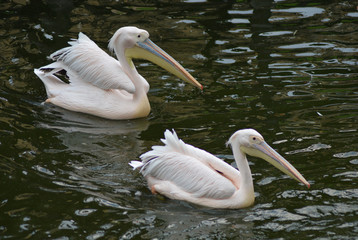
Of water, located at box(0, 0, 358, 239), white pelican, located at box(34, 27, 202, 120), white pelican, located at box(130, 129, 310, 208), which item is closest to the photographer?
water, located at box(0, 0, 358, 239)

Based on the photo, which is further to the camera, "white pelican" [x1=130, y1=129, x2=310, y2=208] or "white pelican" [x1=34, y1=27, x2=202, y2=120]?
"white pelican" [x1=34, y1=27, x2=202, y2=120]

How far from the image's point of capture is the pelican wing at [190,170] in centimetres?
499

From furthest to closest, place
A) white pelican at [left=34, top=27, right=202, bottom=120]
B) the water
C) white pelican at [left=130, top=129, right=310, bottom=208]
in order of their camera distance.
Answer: white pelican at [left=34, top=27, right=202, bottom=120] → white pelican at [left=130, top=129, right=310, bottom=208] → the water

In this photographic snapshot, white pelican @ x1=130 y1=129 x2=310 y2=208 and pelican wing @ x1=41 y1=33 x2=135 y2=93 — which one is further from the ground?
pelican wing @ x1=41 y1=33 x2=135 y2=93

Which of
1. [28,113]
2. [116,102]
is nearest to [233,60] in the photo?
[116,102]

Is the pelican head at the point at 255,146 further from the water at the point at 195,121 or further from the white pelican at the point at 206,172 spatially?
the water at the point at 195,121

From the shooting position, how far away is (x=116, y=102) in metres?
6.84

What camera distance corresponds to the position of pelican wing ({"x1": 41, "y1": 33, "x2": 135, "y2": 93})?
682 centimetres

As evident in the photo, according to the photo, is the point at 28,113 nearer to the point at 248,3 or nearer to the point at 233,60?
the point at 233,60

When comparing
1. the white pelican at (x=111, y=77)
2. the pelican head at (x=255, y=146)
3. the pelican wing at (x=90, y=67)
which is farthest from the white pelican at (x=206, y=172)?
the pelican wing at (x=90, y=67)

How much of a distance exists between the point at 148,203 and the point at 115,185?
35 centimetres

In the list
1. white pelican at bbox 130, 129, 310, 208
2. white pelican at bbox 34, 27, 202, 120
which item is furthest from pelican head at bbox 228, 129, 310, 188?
white pelican at bbox 34, 27, 202, 120

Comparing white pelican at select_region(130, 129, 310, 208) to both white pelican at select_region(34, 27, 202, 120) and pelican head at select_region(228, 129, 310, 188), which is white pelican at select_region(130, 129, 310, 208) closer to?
pelican head at select_region(228, 129, 310, 188)

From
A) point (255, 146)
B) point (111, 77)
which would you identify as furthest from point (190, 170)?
point (111, 77)
